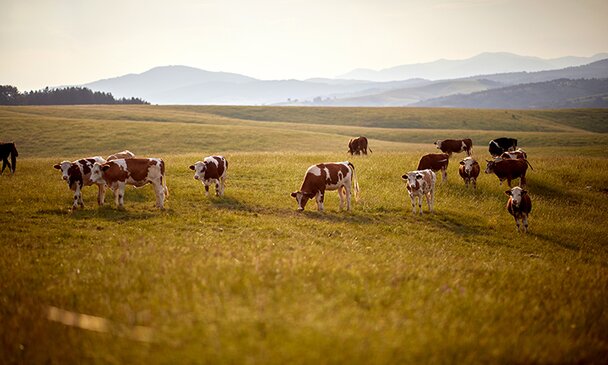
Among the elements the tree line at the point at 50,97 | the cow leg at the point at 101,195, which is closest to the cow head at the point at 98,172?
the cow leg at the point at 101,195

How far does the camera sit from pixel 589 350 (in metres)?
5.36

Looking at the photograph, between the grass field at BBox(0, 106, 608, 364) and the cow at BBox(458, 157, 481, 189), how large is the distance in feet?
1.57

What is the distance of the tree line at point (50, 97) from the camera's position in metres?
116

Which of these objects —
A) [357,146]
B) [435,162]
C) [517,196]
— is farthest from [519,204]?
[357,146]

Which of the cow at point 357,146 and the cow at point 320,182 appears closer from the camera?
the cow at point 320,182

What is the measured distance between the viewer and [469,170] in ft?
69.3

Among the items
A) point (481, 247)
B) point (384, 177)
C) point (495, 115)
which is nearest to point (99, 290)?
→ point (481, 247)

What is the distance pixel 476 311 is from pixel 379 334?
2046 mm

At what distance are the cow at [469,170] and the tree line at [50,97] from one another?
13264 centimetres

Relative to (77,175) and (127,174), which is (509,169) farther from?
(77,175)

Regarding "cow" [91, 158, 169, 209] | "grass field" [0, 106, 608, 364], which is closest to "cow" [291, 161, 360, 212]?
"grass field" [0, 106, 608, 364]

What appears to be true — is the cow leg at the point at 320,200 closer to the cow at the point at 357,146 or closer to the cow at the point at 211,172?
the cow at the point at 211,172

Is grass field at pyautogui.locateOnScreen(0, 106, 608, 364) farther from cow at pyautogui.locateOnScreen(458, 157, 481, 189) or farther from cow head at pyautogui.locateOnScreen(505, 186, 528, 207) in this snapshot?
cow head at pyautogui.locateOnScreen(505, 186, 528, 207)

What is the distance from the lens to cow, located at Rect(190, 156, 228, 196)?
1791 cm
